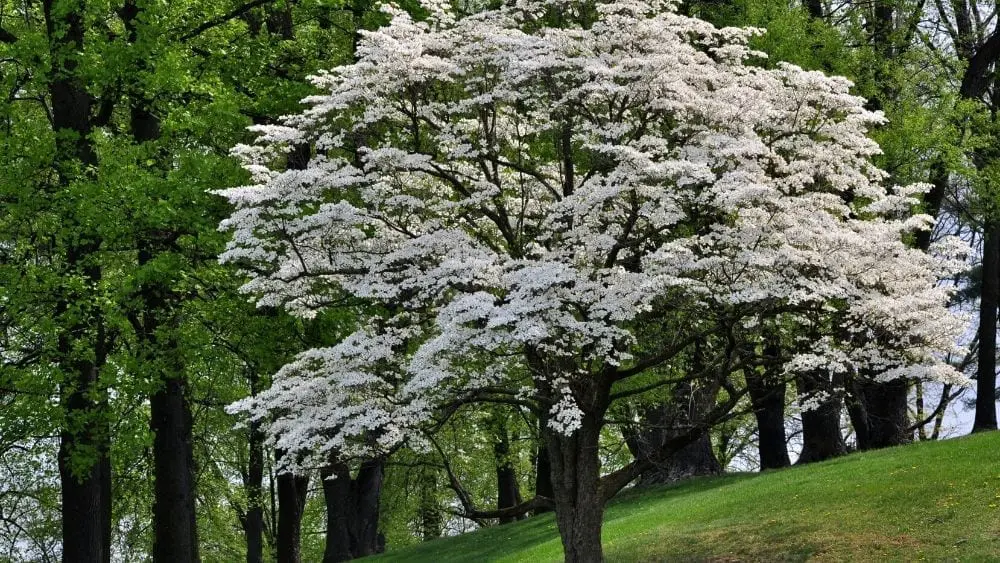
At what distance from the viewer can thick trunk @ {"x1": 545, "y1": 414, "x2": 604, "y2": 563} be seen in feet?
44.9

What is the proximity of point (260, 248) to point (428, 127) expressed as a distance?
2.78 metres

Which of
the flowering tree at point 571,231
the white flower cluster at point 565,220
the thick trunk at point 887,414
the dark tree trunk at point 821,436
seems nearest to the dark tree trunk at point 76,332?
the white flower cluster at point 565,220

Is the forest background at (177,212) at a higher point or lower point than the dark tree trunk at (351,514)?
higher

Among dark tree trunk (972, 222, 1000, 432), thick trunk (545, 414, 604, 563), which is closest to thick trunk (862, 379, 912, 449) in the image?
dark tree trunk (972, 222, 1000, 432)

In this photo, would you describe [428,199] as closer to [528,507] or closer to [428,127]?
[428,127]

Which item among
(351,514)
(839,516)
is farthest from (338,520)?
(839,516)

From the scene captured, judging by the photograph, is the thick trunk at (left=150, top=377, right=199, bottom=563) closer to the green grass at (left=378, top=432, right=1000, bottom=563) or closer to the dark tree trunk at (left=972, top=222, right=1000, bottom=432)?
the green grass at (left=378, top=432, right=1000, bottom=563)

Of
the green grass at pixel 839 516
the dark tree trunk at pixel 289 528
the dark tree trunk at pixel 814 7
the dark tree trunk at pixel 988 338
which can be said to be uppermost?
the dark tree trunk at pixel 814 7

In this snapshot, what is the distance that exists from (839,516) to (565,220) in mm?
5582

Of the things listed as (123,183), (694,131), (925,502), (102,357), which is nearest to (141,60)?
(123,183)

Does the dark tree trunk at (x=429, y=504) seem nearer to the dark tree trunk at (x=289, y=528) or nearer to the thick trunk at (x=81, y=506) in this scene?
the dark tree trunk at (x=289, y=528)

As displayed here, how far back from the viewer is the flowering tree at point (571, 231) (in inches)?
464

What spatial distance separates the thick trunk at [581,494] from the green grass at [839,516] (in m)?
1.58

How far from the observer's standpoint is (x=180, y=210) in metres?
17.4
